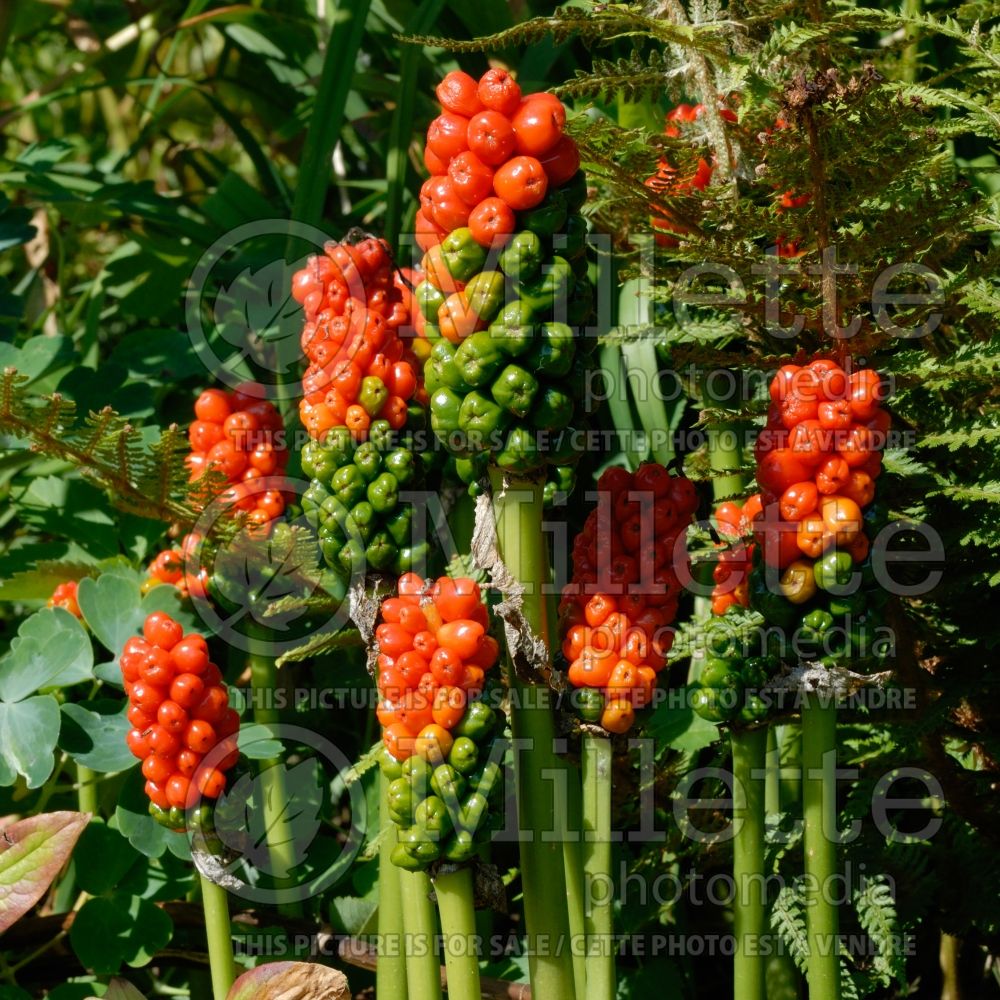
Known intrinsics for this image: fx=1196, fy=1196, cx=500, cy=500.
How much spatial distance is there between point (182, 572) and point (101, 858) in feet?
1.56

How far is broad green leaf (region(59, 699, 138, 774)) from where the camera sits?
181cm

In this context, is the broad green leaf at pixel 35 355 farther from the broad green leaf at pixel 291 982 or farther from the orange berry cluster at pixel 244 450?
the broad green leaf at pixel 291 982

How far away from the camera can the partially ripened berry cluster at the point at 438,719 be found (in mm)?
1316

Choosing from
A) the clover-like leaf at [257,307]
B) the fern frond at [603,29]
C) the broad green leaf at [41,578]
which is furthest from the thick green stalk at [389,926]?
the clover-like leaf at [257,307]

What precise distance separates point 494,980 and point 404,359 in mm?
934

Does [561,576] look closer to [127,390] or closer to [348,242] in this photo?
[348,242]

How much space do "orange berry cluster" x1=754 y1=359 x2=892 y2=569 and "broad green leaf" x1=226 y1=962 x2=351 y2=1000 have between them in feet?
2.46

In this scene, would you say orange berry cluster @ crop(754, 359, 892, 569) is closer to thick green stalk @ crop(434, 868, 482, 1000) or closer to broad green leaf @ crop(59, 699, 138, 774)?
thick green stalk @ crop(434, 868, 482, 1000)

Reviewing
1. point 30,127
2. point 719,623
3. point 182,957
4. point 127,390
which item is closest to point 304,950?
point 182,957

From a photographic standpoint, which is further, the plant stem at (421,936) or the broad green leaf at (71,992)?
the broad green leaf at (71,992)

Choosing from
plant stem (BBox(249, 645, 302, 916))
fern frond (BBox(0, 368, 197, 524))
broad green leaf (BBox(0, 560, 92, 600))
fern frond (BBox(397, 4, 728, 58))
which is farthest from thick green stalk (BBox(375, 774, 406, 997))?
fern frond (BBox(397, 4, 728, 58))

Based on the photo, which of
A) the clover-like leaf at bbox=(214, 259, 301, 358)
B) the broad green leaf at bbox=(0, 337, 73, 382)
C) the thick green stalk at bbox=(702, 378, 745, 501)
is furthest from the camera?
the clover-like leaf at bbox=(214, 259, 301, 358)

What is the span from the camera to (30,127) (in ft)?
12.9

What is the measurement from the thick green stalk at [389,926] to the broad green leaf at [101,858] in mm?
527
